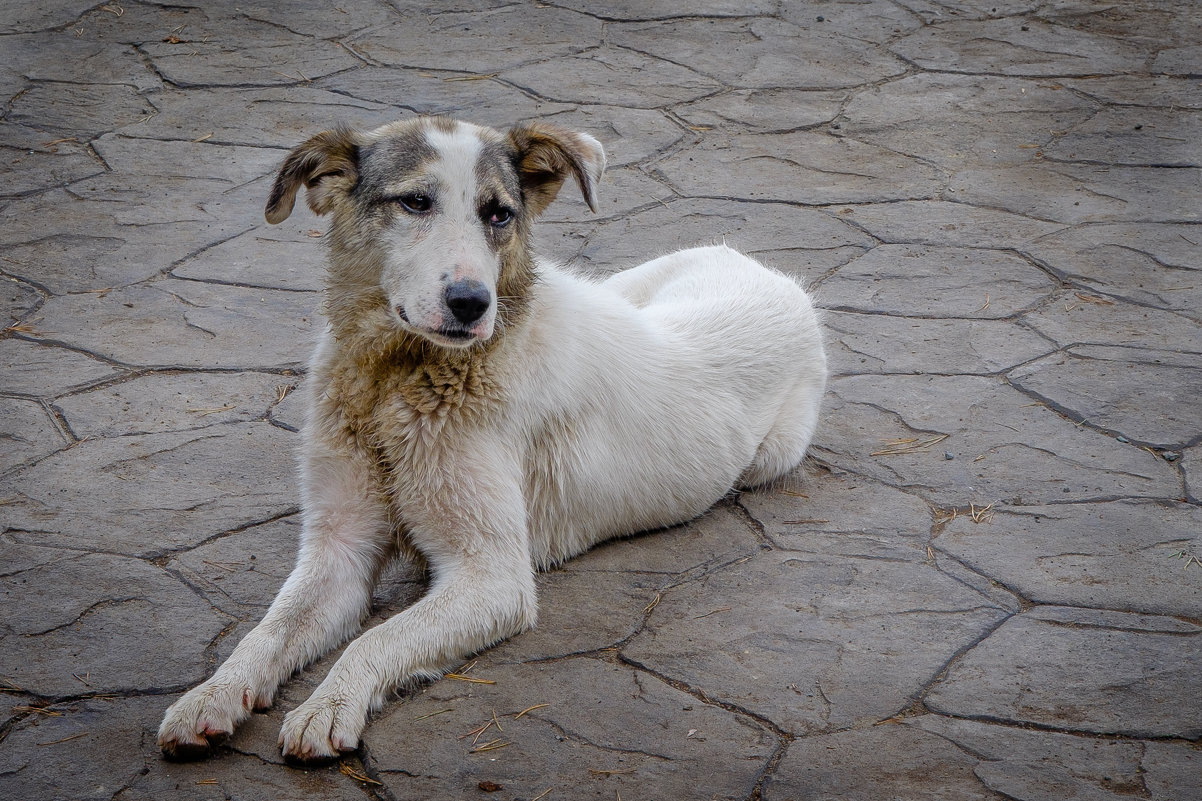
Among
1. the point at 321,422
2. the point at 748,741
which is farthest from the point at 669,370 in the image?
the point at 748,741

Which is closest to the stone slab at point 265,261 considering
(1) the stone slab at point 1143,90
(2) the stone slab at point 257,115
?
(2) the stone slab at point 257,115

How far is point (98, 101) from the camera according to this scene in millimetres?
7824

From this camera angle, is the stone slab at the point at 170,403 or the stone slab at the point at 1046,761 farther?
the stone slab at the point at 170,403

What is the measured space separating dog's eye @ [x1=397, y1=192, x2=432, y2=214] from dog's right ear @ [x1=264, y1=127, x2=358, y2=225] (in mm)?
251

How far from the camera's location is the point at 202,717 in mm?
2975

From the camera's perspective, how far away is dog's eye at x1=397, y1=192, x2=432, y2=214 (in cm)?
349

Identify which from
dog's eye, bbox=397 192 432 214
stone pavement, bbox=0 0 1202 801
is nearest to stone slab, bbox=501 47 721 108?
stone pavement, bbox=0 0 1202 801

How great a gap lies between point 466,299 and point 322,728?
1.21 meters

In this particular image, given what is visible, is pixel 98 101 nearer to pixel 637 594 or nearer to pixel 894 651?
pixel 637 594

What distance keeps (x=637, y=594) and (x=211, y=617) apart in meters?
1.32

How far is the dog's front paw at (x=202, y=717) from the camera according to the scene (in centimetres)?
293

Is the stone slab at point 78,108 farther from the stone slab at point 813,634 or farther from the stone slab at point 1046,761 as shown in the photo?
the stone slab at point 1046,761

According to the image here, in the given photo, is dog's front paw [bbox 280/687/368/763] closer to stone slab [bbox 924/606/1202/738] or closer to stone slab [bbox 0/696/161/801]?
stone slab [bbox 0/696/161/801]

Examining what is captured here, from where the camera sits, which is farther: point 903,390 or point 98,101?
point 98,101
